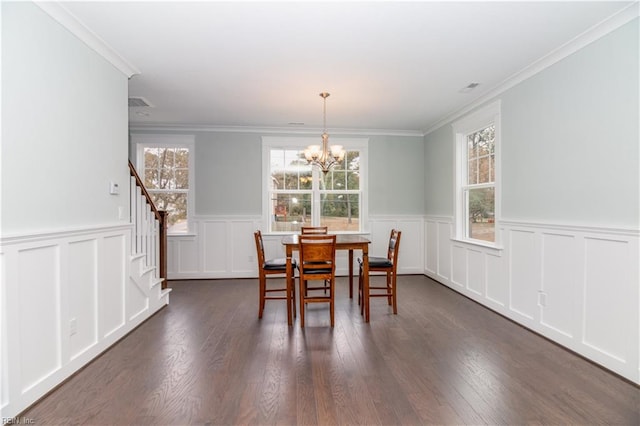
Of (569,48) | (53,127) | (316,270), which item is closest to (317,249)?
(316,270)

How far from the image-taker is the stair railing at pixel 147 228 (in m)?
3.43

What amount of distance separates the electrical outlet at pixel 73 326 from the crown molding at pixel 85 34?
206 cm

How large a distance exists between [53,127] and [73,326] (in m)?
1.38

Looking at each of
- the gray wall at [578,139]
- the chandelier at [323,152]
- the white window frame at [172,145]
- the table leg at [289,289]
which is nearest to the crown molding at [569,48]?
the gray wall at [578,139]

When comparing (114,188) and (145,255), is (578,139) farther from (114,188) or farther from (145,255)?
(145,255)

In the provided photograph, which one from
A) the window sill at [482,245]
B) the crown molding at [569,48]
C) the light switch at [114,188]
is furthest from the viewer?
the window sill at [482,245]

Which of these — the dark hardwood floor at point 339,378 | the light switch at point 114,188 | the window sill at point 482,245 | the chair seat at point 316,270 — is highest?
the light switch at point 114,188

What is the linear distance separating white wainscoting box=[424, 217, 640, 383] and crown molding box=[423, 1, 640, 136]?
4.71 ft

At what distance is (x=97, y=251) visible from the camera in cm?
268

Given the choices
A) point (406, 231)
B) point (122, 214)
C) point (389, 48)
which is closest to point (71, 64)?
point (122, 214)

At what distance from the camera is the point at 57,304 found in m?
2.25

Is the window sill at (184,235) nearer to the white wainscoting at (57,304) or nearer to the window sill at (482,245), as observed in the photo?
the white wainscoting at (57,304)

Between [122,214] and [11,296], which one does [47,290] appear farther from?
[122,214]

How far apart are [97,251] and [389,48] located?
2875mm
